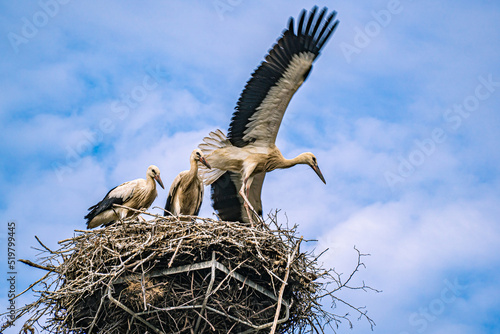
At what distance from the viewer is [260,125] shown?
24.7 ft

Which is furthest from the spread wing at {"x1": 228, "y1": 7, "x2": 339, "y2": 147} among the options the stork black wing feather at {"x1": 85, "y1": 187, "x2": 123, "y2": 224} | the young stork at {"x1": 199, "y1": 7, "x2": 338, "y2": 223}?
the stork black wing feather at {"x1": 85, "y1": 187, "x2": 123, "y2": 224}

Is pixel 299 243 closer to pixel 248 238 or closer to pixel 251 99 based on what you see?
pixel 248 238

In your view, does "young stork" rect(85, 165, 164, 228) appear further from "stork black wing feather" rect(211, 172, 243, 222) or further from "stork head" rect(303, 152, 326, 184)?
"stork head" rect(303, 152, 326, 184)

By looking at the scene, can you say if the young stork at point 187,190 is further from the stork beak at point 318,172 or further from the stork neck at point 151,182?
the stork beak at point 318,172

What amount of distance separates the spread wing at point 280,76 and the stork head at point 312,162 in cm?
73

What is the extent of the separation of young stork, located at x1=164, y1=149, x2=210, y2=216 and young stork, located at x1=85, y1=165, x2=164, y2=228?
0.20m

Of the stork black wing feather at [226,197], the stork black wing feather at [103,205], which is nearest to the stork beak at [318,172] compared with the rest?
the stork black wing feather at [226,197]

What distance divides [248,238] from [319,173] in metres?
3.15

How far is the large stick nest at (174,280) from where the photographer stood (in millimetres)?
4770

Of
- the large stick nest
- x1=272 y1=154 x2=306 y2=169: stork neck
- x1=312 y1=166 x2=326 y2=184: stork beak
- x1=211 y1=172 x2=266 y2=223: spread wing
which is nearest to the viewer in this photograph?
the large stick nest

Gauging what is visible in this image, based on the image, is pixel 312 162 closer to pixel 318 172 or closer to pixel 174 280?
pixel 318 172

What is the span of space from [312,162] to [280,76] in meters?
1.32

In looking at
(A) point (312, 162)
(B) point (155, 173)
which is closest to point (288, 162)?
(A) point (312, 162)

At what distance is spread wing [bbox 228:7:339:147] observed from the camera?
A: 7301 millimetres
